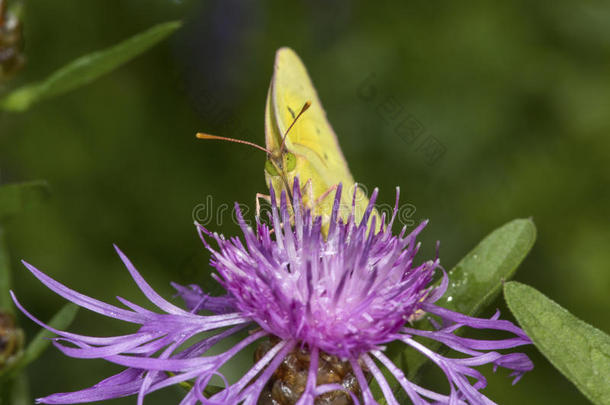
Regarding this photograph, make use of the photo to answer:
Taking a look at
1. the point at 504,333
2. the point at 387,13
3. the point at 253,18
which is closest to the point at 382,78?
the point at 387,13

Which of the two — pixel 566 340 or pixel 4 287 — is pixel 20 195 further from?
pixel 566 340

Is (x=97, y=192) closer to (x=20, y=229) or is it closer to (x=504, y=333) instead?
(x=20, y=229)

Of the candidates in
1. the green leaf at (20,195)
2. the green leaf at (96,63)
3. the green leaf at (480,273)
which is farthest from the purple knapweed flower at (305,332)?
the green leaf at (96,63)

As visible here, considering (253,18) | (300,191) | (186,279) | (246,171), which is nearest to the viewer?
(300,191)

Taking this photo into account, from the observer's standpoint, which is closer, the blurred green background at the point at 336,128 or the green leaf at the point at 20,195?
the green leaf at the point at 20,195

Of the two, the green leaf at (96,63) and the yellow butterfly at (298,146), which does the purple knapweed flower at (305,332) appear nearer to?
the yellow butterfly at (298,146)

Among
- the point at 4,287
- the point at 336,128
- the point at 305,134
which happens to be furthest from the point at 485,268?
the point at 336,128

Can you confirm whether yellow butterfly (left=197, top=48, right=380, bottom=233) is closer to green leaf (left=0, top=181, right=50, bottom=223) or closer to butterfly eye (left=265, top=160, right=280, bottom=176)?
butterfly eye (left=265, top=160, right=280, bottom=176)

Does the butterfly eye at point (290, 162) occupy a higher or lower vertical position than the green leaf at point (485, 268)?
lower
